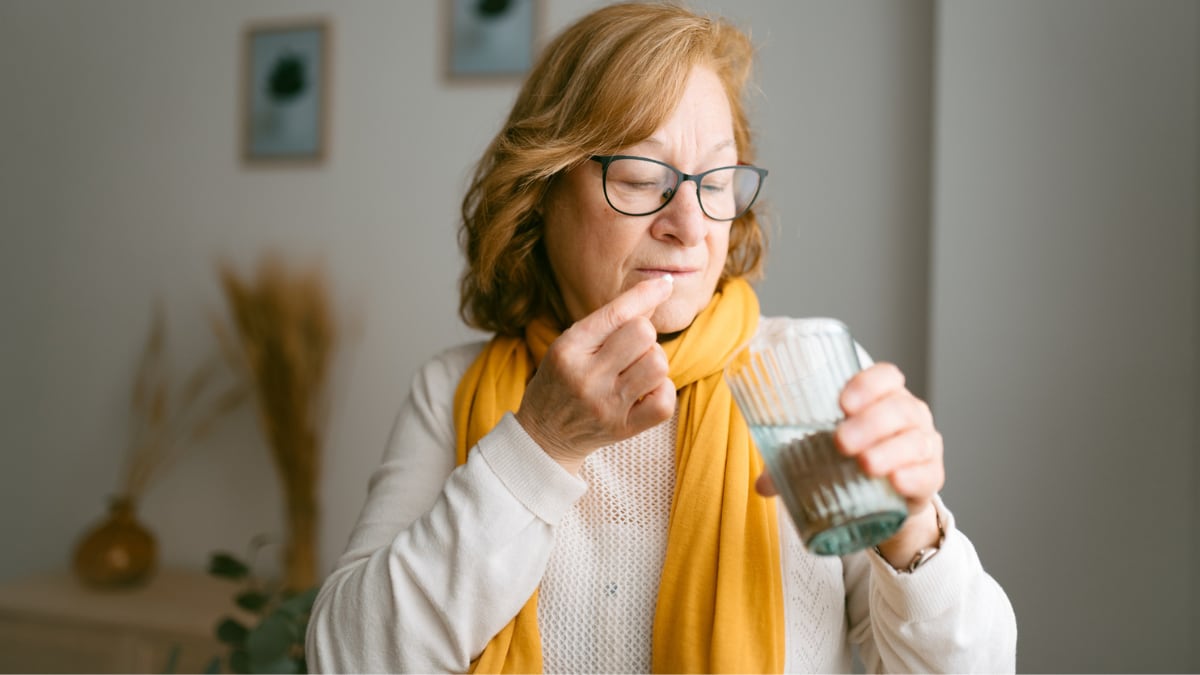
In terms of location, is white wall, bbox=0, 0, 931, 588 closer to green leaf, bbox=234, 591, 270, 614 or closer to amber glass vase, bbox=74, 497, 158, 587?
amber glass vase, bbox=74, 497, 158, 587

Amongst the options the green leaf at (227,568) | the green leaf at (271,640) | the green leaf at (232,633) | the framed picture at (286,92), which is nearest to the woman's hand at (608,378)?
the green leaf at (271,640)

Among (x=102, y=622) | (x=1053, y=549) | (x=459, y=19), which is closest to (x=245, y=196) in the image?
(x=459, y=19)

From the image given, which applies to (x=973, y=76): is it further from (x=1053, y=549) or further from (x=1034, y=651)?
(x=1034, y=651)

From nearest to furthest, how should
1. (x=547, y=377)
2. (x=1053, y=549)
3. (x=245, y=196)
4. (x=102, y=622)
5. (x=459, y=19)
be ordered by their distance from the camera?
(x=547, y=377)
(x=1053, y=549)
(x=102, y=622)
(x=459, y=19)
(x=245, y=196)

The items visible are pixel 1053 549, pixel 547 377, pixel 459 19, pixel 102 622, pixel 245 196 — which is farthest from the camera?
pixel 245 196

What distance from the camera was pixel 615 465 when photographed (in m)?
1.11

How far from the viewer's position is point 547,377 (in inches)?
34.5

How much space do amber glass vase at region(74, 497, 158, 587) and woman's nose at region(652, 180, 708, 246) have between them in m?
2.16

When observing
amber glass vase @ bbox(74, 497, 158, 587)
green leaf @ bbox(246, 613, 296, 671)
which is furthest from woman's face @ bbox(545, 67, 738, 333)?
amber glass vase @ bbox(74, 497, 158, 587)

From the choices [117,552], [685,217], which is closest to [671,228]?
[685,217]

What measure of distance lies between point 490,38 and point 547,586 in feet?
5.87

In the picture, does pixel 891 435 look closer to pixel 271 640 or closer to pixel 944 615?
pixel 944 615

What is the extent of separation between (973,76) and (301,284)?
6.22ft

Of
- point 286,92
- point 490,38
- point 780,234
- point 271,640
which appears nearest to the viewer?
point 271,640
